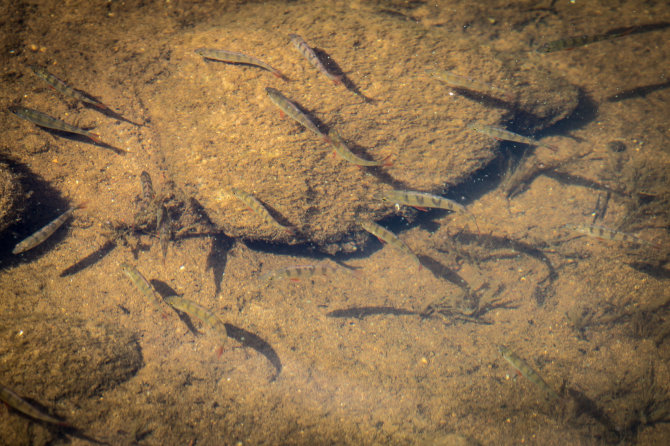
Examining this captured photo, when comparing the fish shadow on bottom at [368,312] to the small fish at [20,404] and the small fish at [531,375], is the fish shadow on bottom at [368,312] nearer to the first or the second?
the small fish at [531,375]

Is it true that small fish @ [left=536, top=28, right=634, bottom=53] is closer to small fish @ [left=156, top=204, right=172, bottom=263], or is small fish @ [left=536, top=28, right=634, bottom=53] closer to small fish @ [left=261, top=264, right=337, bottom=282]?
small fish @ [left=261, top=264, right=337, bottom=282]

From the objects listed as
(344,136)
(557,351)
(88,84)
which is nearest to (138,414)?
(344,136)

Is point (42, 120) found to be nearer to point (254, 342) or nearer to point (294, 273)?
point (294, 273)

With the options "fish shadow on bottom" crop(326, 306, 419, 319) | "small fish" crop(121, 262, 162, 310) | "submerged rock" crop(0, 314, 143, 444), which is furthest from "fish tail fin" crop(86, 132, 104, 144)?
"fish shadow on bottom" crop(326, 306, 419, 319)

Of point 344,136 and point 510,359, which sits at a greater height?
point 344,136

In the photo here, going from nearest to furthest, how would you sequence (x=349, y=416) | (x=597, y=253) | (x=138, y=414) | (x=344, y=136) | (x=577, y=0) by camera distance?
(x=138, y=414) < (x=349, y=416) < (x=344, y=136) < (x=597, y=253) < (x=577, y=0)

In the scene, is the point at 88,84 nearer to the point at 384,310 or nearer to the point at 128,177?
the point at 128,177

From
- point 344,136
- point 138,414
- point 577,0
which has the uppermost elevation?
point 577,0
